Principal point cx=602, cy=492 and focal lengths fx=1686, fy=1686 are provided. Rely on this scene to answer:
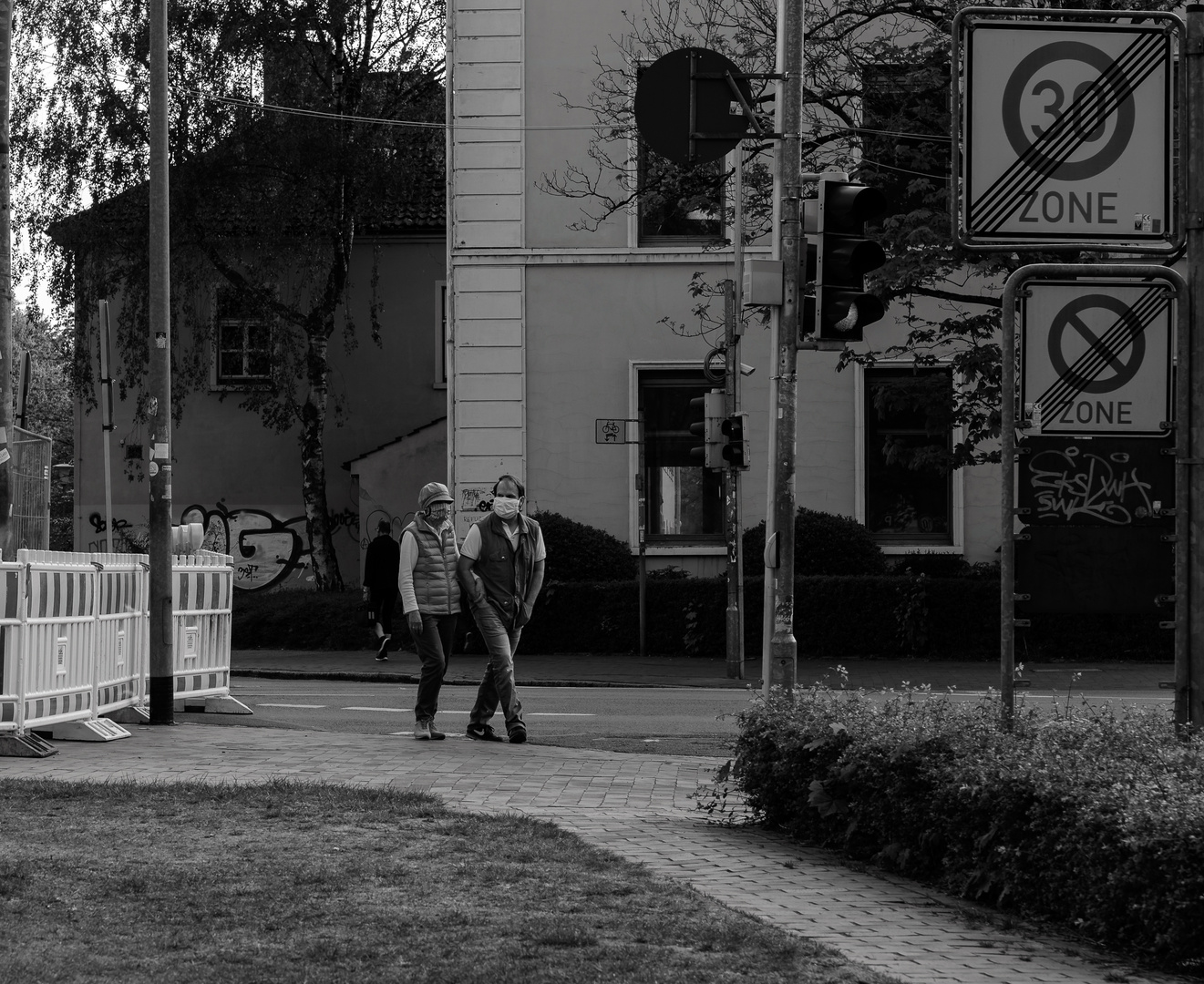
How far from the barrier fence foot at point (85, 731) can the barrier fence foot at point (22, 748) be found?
2.51 ft

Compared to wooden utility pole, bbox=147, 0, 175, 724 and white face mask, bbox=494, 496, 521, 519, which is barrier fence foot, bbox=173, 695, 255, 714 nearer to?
wooden utility pole, bbox=147, 0, 175, 724

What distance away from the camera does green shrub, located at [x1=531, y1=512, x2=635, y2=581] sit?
2381cm

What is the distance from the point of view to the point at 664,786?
31.9ft

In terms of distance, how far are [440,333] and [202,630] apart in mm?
19491

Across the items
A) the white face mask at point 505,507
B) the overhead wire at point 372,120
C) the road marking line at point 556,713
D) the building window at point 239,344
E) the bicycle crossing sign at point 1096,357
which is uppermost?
the overhead wire at point 372,120

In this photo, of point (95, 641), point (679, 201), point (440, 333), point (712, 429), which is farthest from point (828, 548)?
point (95, 641)

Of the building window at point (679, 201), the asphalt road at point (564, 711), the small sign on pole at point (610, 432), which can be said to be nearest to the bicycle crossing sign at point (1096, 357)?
the asphalt road at point (564, 711)

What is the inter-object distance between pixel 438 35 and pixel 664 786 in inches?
923

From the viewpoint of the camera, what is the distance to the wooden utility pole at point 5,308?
486 inches

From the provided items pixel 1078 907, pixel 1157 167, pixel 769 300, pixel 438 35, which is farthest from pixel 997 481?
pixel 1078 907

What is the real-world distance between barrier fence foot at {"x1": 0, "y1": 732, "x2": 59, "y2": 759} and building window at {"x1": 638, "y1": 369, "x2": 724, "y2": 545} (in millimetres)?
15652

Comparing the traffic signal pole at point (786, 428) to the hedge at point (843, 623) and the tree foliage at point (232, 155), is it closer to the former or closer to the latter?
the hedge at point (843, 623)

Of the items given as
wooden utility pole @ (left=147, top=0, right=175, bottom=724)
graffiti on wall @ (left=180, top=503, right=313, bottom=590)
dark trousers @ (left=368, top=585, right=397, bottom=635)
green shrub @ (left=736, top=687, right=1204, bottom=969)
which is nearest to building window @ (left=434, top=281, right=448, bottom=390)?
graffiti on wall @ (left=180, top=503, right=313, bottom=590)

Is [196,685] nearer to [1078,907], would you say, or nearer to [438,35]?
[1078,907]
